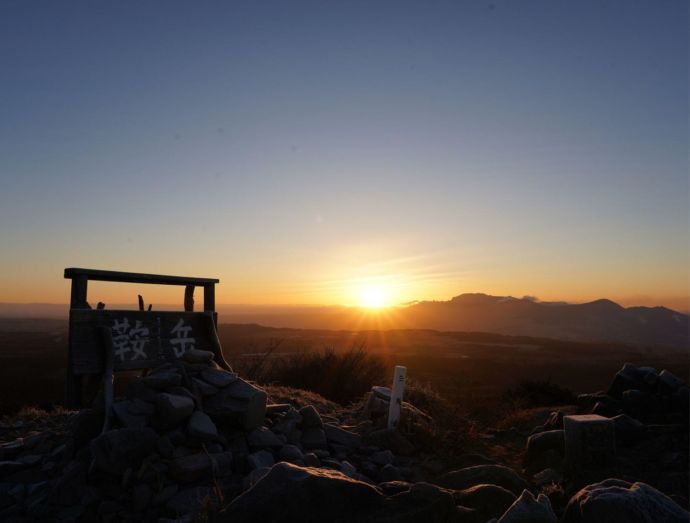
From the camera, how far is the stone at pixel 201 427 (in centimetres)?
596

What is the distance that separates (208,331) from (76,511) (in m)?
3.79

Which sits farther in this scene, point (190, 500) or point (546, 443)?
point (546, 443)

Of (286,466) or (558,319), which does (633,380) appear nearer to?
(286,466)

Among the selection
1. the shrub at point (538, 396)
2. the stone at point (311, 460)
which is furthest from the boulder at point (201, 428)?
the shrub at point (538, 396)

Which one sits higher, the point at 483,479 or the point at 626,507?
the point at 626,507

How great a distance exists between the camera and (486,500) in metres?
4.95

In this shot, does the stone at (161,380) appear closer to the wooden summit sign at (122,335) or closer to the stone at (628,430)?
the wooden summit sign at (122,335)

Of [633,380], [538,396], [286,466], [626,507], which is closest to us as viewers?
[626,507]

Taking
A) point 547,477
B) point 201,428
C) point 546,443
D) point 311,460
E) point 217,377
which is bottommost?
point 547,477

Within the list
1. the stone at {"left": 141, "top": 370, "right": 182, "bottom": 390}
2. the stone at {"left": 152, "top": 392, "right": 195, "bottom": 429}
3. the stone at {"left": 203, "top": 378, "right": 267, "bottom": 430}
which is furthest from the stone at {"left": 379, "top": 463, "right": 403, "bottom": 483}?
the stone at {"left": 141, "top": 370, "right": 182, "bottom": 390}

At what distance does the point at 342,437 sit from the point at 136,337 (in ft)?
11.4

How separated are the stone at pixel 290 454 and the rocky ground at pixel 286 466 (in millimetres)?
31

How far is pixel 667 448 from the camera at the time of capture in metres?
7.70

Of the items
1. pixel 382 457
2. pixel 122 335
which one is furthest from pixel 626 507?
pixel 122 335
